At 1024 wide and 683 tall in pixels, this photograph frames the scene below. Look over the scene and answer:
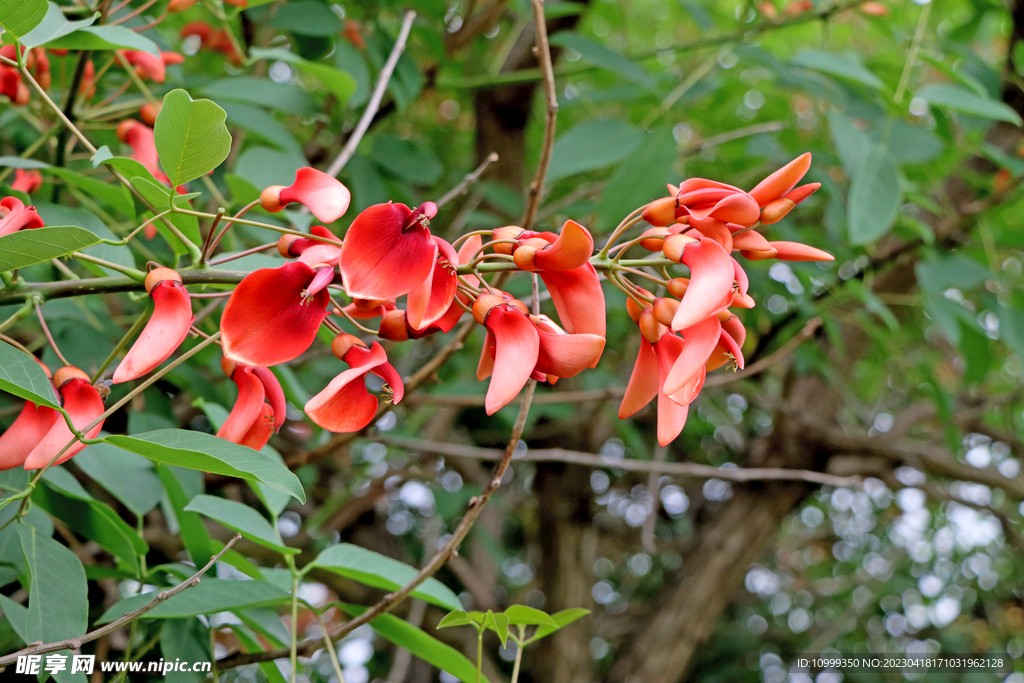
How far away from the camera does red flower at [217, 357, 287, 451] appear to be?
51 centimetres

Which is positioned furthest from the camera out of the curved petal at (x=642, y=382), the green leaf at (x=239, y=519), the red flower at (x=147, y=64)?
the red flower at (x=147, y=64)

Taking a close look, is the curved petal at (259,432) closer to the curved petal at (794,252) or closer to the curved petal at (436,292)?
the curved petal at (436,292)

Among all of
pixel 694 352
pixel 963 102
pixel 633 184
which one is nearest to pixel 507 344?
pixel 694 352

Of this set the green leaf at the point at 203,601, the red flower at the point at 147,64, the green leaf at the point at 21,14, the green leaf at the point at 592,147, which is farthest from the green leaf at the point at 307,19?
the green leaf at the point at 203,601

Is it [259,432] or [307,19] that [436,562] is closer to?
[259,432]

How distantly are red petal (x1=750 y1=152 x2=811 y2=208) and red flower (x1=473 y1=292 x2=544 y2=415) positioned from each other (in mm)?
165

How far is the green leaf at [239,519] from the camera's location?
605 mm

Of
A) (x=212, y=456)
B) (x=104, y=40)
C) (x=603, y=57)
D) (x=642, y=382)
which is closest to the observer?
(x=212, y=456)

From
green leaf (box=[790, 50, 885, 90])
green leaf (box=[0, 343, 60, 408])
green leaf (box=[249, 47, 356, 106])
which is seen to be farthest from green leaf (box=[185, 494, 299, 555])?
green leaf (box=[790, 50, 885, 90])

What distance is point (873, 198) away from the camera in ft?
3.28

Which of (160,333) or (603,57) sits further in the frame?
(603,57)

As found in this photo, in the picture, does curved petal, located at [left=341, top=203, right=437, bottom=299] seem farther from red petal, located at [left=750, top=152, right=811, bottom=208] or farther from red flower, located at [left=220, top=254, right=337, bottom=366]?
red petal, located at [left=750, top=152, right=811, bottom=208]

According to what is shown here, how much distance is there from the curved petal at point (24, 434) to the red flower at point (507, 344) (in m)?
0.28

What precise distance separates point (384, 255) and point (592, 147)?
2.34 ft
